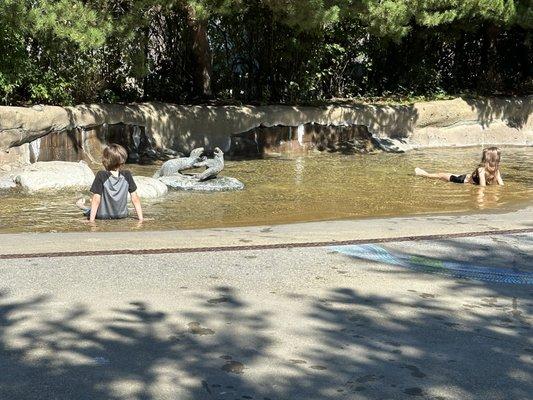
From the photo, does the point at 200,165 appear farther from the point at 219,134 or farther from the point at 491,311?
the point at 491,311

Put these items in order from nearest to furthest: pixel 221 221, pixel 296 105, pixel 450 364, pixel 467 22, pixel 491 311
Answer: pixel 450 364
pixel 491 311
pixel 221 221
pixel 296 105
pixel 467 22

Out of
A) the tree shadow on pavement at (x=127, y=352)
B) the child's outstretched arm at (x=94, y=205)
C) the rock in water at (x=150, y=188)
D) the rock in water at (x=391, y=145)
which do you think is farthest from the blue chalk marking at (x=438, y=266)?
the rock in water at (x=391, y=145)

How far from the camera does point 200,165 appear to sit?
12523 millimetres

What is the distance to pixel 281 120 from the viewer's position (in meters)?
16.4

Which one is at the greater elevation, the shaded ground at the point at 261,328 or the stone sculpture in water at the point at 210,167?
the stone sculpture in water at the point at 210,167

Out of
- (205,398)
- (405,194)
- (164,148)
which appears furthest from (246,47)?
(205,398)

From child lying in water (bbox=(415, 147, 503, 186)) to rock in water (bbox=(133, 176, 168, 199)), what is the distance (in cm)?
416

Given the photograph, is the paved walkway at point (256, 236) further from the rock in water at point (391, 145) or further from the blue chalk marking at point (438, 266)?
the rock in water at point (391, 145)

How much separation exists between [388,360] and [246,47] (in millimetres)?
14455

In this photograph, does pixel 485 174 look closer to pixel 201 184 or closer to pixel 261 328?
pixel 201 184

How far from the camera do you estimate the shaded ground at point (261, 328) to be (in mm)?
3932

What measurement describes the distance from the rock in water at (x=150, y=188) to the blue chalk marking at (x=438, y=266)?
500 cm

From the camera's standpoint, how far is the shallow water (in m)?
9.48

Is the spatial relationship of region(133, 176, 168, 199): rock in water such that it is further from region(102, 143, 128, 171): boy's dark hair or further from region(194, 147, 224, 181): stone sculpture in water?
region(102, 143, 128, 171): boy's dark hair
